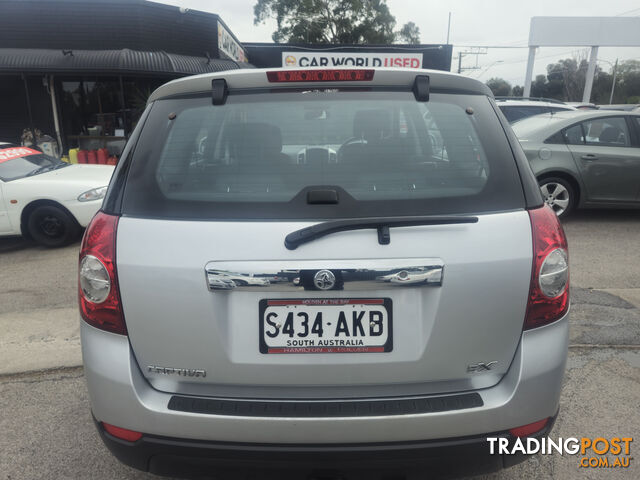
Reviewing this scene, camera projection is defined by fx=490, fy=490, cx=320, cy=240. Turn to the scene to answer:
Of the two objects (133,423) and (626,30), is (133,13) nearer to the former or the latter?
(133,423)

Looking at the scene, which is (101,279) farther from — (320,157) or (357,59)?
(357,59)

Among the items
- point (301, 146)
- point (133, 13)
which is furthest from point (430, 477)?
point (133, 13)

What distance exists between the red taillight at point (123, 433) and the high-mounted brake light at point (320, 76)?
1.30 m

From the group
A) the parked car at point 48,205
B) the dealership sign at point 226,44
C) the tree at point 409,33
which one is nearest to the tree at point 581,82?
the tree at point 409,33

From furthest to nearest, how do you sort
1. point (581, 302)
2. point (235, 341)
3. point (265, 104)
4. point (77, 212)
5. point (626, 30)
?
point (626, 30) → point (77, 212) → point (581, 302) → point (265, 104) → point (235, 341)

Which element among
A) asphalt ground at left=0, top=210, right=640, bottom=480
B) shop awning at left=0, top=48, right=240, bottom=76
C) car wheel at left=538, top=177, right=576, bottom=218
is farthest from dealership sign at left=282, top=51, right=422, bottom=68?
asphalt ground at left=0, top=210, right=640, bottom=480

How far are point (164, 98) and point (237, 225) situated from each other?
2.13ft

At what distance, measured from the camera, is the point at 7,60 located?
12750 mm

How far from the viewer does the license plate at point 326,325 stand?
1531mm

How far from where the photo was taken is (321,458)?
61.4 inches

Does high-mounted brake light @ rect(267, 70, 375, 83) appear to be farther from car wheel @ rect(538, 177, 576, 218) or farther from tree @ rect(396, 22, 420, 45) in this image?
tree @ rect(396, 22, 420, 45)

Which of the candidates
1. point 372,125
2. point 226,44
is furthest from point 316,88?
point 226,44

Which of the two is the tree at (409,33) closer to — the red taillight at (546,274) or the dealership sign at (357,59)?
the dealership sign at (357,59)

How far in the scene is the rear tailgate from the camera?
1517mm
